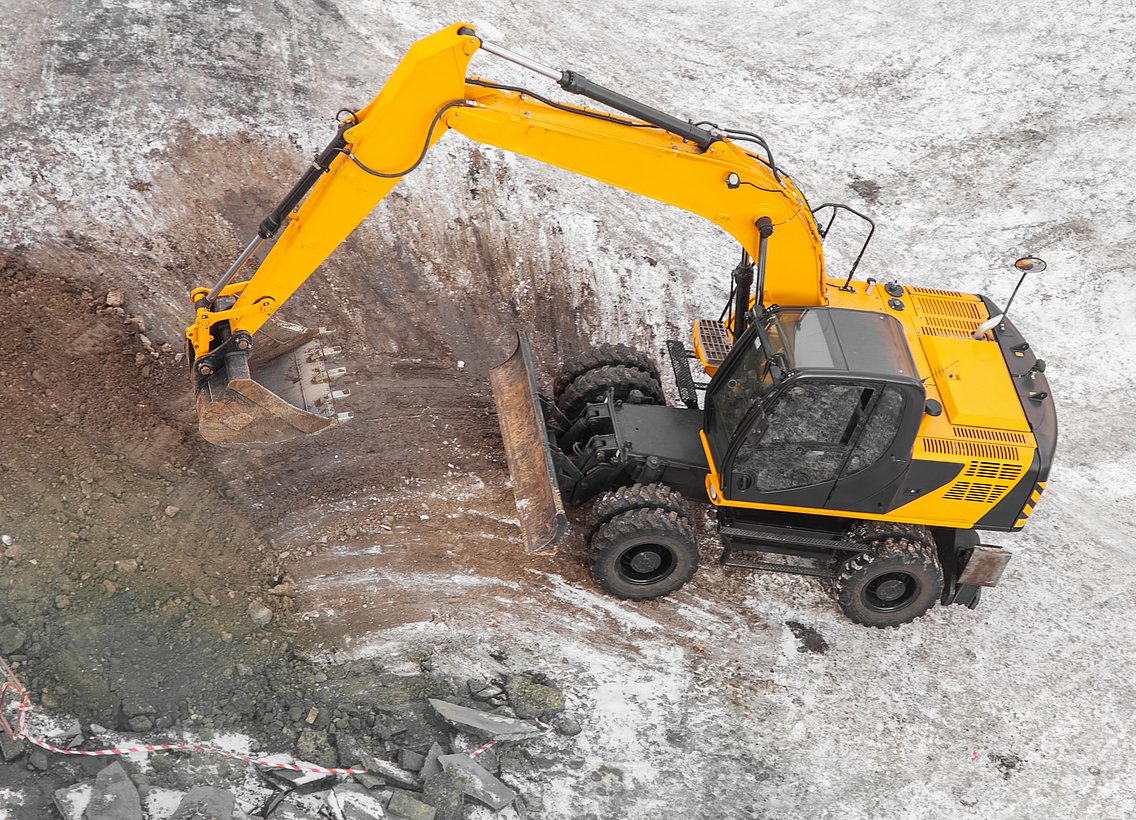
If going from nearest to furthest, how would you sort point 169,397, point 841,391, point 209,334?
1. point 841,391
2. point 209,334
3. point 169,397

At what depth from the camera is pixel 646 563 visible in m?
7.79

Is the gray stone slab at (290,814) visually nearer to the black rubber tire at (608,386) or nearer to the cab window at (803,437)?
the cab window at (803,437)

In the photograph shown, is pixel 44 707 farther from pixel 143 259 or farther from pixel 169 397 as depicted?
pixel 143 259

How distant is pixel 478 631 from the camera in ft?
24.7

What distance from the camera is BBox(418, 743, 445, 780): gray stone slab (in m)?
6.28

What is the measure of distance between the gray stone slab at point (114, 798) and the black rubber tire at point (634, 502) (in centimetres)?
→ 373

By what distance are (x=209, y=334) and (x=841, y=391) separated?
4.83 m

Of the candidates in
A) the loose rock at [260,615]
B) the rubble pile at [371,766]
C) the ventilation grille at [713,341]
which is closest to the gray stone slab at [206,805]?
the rubble pile at [371,766]

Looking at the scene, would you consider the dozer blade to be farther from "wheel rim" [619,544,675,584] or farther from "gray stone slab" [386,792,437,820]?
"gray stone slab" [386,792,437,820]

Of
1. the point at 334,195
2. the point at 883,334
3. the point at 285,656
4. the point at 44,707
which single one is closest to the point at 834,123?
the point at 883,334

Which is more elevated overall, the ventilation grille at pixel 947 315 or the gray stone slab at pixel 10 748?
the ventilation grille at pixel 947 315

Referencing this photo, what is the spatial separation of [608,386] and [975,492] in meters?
3.21

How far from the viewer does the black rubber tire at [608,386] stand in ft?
28.0

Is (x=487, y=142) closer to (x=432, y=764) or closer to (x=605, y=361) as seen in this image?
(x=605, y=361)
